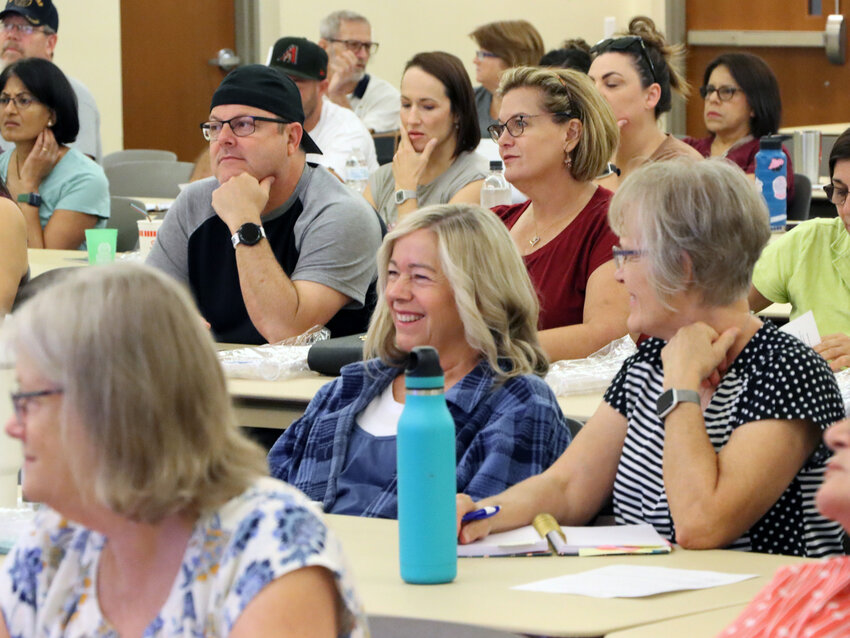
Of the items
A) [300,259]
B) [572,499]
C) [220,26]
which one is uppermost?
[220,26]

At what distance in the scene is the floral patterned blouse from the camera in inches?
42.8

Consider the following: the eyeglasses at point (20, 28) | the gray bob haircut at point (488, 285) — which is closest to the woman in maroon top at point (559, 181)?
the gray bob haircut at point (488, 285)

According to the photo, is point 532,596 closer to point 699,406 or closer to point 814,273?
point 699,406

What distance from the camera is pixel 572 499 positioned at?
190 centimetres

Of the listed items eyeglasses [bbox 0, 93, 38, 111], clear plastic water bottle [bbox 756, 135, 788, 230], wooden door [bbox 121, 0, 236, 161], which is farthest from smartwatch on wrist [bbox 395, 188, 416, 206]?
wooden door [bbox 121, 0, 236, 161]

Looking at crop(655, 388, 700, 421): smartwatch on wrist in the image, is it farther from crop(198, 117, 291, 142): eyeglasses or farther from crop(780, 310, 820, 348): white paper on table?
crop(198, 117, 291, 142): eyeglasses

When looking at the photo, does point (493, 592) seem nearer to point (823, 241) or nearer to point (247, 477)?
point (247, 477)

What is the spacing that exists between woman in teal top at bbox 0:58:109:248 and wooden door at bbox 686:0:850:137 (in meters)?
5.61

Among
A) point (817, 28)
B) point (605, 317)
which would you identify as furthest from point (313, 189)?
point (817, 28)

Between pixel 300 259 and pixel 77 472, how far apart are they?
2119mm

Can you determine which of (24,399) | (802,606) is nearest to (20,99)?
(24,399)

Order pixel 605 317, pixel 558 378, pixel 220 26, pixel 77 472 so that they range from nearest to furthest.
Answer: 1. pixel 77 472
2. pixel 558 378
3. pixel 605 317
4. pixel 220 26

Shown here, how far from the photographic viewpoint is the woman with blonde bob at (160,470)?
1.06m

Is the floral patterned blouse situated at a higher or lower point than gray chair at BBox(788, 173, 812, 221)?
lower
